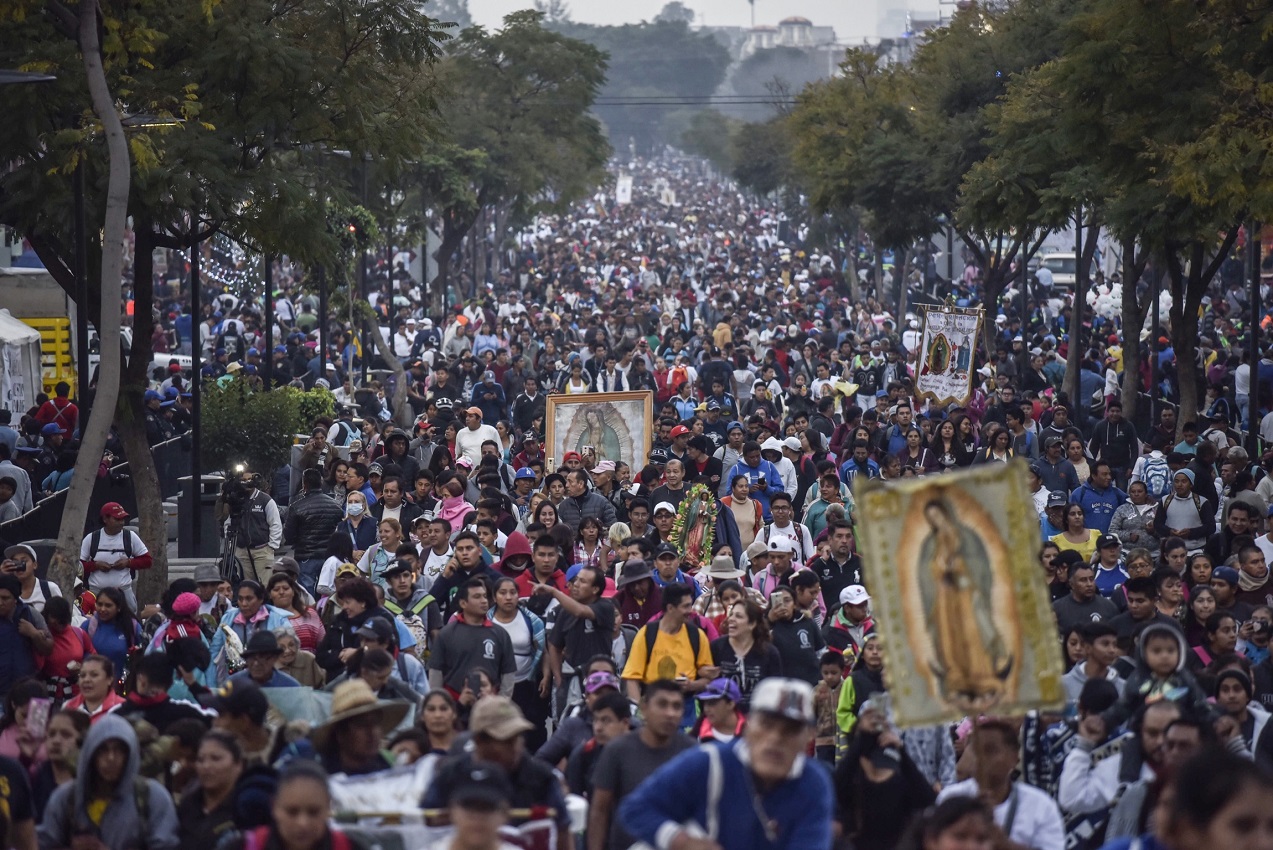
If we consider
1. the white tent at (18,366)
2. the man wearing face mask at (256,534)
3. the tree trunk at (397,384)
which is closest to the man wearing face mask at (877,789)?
the man wearing face mask at (256,534)

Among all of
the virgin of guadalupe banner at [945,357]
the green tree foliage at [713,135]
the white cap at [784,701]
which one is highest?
the green tree foliage at [713,135]

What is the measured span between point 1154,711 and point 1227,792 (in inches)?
96.1

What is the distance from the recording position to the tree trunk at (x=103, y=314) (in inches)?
545

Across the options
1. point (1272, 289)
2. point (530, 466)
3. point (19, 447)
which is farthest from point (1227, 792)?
point (1272, 289)

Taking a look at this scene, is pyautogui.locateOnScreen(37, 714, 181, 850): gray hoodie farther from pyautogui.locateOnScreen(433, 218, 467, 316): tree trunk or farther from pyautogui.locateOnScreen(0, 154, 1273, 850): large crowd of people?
pyautogui.locateOnScreen(433, 218, 467, 316): tree trunk

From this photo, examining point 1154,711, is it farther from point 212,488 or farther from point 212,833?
point 212,488

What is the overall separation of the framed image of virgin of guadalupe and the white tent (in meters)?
9.82

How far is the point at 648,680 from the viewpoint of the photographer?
31.5ft

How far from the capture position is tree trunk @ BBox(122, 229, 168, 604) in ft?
53.4

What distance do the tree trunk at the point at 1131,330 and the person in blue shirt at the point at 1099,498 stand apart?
8906 mm

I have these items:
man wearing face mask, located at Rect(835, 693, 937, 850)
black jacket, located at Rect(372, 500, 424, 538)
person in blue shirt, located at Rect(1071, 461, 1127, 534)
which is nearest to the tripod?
black jacket, located at Rect(372, 500, 424, 538)

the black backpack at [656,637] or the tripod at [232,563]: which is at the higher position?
the black backpack at [656,637]

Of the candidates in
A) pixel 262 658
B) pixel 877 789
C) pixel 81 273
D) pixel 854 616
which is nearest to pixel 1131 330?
pixel 81 273

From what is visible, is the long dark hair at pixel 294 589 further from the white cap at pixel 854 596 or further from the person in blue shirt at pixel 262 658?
the white cap at pixel 854 596
